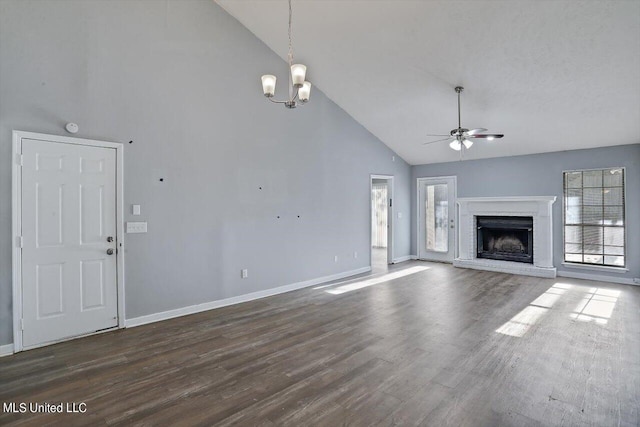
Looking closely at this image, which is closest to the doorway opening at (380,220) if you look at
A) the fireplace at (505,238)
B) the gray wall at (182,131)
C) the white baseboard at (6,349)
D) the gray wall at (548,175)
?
the gray wall at (548,175)

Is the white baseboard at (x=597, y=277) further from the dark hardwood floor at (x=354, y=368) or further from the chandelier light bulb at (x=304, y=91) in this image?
the chandelier light bulb at (x=304, y=91)

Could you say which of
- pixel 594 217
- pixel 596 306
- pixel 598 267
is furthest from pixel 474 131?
pixel 598 267

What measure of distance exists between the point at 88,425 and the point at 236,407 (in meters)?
0.96

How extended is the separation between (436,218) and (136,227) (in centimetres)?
697

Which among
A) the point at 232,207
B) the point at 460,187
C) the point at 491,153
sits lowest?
the point at 232,207

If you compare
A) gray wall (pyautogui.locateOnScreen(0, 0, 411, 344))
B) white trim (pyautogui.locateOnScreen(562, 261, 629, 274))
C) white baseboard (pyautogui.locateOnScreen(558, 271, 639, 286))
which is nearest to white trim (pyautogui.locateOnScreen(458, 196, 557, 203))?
white trim (pyautogui.locateOnScreen(562, 261, 629, 274))

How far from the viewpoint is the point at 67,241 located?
3611 millimetres

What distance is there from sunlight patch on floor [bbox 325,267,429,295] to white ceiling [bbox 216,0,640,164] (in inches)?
123

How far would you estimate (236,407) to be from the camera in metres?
2.37

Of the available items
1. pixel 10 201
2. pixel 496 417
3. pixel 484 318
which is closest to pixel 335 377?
pixel 496 417

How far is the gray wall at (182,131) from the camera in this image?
342cm

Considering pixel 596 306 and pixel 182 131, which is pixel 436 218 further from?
pixel 182 131

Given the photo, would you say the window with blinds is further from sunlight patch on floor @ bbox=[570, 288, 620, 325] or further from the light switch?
the light switch

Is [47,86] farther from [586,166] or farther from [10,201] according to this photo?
[586,166]
